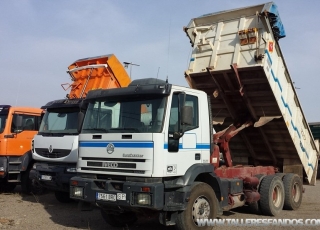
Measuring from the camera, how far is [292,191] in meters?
8.84

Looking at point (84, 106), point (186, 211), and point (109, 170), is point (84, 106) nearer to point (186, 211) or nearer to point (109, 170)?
point (109, 170)

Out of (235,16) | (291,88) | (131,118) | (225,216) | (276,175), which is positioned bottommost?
(225,216)

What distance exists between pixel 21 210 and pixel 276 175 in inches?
225

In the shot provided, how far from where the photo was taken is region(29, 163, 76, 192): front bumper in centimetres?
830

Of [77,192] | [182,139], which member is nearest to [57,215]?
[77,192]

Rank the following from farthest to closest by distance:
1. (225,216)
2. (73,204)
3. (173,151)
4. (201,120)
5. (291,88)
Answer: (73,204)
(291,88)
(225,216)
(201,120)
(173,151)

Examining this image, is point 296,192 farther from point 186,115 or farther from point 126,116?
point 126,116

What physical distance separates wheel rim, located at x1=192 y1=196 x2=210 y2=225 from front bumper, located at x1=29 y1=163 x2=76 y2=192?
3.26 m

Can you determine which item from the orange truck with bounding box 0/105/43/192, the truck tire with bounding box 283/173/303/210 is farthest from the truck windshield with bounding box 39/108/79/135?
the truck tire with bounding box 283/173/303/210

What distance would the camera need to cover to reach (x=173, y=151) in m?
5.77

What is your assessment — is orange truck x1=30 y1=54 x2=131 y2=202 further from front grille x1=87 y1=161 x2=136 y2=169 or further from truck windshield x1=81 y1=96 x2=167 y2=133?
front grille x1=87 y1=161 x2=136 y2=169

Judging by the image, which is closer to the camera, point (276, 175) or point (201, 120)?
point (201, 120)

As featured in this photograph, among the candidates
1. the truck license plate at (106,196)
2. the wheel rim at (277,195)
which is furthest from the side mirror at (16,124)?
the wheel rim at (277,195)

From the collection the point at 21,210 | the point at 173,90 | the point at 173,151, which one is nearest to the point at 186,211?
the point at 173,151
